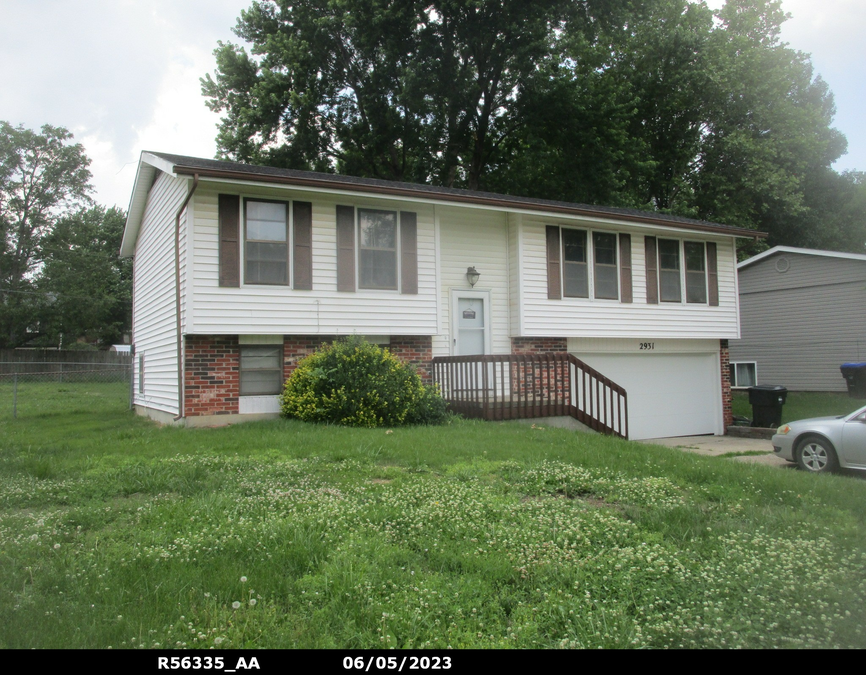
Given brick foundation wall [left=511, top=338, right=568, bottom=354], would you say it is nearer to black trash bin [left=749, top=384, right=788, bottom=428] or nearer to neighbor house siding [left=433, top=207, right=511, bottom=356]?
neighbor house siding [left=433, top=207, right=511, bottom=356]

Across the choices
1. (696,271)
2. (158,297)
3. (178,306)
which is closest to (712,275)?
(696,271)

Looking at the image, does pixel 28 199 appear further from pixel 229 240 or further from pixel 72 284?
pixel 229 240

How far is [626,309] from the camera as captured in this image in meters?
15.5

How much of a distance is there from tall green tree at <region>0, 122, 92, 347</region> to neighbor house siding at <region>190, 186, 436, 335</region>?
3107 centimetres

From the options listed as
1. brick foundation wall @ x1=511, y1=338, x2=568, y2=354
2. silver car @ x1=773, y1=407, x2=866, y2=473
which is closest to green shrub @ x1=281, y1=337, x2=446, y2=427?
brick foundation wall @ x1=511, y1=338, x2=568, y2=354

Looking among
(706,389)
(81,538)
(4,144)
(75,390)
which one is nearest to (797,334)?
(706,389)

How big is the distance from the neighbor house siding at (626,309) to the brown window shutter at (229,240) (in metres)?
5.91

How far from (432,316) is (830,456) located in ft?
23.0

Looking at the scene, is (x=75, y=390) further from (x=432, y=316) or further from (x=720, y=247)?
(x=720, y=247)

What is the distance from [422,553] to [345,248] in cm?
874

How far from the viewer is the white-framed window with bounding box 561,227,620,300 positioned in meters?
14.9

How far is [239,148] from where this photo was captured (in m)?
25.9

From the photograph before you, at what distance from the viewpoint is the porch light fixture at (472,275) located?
13.9 meters

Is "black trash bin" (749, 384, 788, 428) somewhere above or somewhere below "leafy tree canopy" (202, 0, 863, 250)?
below
